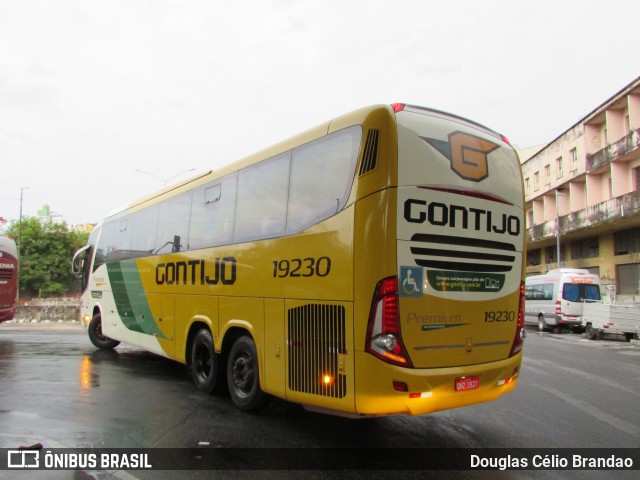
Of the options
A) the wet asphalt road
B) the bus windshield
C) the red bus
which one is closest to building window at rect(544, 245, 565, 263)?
the bus windshield

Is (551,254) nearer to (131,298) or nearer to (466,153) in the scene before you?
(131,298)

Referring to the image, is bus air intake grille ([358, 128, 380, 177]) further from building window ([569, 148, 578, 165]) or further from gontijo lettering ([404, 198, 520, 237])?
building window ([569, 148, 578, 165])

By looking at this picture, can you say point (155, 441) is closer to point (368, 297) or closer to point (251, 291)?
point (251, 291)

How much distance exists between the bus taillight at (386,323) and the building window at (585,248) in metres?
34.7

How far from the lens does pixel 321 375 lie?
4.79m

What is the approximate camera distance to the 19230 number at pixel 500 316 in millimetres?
5074

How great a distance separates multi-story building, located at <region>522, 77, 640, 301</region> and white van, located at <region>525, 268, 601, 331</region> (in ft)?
23.7

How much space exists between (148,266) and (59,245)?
57.1 metres

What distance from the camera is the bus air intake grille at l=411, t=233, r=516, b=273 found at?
4.61 metres

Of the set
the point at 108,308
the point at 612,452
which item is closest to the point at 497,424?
the point at 612,452

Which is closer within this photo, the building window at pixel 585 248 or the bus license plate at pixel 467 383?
the bus license plate at pixel 467 383

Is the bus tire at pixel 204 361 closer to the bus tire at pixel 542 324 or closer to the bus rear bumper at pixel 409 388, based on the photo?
the bus rear bumper at pixel 409 388

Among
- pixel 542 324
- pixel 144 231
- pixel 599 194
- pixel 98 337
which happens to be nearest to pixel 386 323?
pixel 144 231

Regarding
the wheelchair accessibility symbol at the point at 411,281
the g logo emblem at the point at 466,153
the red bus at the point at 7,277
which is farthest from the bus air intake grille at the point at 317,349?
the red bus at the point at 7,277
